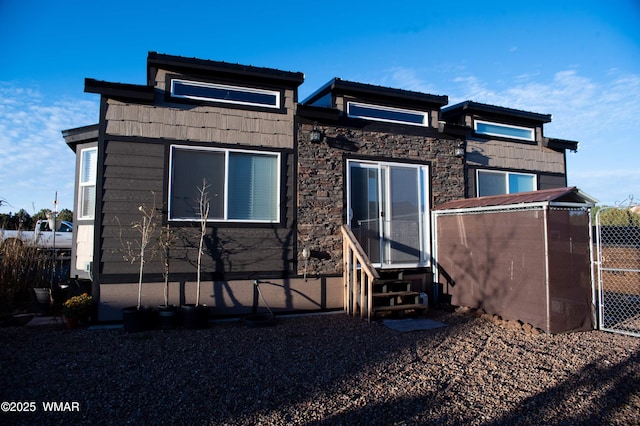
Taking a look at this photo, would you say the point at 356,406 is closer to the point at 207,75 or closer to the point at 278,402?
the point at 278,402

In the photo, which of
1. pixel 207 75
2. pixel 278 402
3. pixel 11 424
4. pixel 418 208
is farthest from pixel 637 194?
pixel 11 424

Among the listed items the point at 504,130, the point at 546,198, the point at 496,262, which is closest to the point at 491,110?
the point at 504,130

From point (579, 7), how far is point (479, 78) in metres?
2.71

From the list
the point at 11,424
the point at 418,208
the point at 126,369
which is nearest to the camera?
the point at 11,424

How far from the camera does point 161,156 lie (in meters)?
6.32

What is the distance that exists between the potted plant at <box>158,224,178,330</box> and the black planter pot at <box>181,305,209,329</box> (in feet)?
0.45

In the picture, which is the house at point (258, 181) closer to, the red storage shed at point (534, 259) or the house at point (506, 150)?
the house at point (506, 150)

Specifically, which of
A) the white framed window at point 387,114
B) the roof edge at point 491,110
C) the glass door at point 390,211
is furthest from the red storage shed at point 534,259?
the roof edge at point 491,110

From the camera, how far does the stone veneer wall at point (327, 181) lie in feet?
22.8

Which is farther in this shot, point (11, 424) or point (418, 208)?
point (418, 208)

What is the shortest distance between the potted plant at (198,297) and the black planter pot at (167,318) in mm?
144

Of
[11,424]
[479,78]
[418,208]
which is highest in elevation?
[479,78]

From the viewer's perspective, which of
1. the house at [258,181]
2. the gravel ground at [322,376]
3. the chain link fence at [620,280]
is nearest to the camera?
the gravel ground at [322,376]

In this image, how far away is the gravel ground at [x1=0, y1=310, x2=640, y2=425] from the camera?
2959 mm
